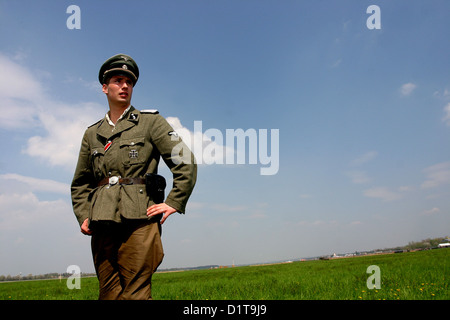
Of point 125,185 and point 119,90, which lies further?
point 119,90

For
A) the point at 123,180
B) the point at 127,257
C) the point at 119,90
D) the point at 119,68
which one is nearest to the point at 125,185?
the point at 123,180

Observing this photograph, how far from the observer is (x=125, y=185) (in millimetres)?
2738

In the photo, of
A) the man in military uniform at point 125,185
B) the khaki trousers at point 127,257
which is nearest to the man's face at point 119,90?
the man in military uniform at point 125,185

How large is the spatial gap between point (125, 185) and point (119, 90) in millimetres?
1000

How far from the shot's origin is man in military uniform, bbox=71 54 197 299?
2.58 m

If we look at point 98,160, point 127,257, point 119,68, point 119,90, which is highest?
point 119,68

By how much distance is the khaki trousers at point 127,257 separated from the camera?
2.52 m

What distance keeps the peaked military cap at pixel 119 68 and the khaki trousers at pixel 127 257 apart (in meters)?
1.52

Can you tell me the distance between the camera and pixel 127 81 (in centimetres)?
305

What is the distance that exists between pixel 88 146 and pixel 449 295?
667cm

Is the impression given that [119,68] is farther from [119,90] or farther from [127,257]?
[127,257]

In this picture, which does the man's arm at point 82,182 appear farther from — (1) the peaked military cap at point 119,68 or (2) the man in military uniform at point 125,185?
(1) the peaked military cap at point 119,68
